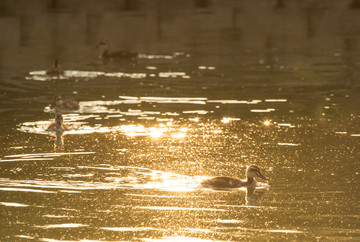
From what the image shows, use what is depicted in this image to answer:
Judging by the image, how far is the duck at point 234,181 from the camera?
53.3 ft

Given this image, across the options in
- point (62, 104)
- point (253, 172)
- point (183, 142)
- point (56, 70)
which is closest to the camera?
point (253, 172)

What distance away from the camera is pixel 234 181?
16422mm

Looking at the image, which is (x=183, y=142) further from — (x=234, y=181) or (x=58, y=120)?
(x=234, y=181)

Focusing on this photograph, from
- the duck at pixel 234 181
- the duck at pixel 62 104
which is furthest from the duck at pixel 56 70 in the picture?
the duck at pixel 234 181

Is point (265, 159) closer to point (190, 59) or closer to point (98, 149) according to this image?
point (98, 149)

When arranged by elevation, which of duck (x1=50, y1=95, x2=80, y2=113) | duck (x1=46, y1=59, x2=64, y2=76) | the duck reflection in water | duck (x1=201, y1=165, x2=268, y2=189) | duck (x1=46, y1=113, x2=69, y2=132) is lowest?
the duck reflection in water

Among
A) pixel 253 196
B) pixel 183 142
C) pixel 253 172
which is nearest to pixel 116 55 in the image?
pixel 183 142

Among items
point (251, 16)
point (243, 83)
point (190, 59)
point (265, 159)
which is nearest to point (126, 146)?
point (265, 159)

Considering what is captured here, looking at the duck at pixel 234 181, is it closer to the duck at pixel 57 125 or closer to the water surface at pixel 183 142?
the water surface at pixel 183 142

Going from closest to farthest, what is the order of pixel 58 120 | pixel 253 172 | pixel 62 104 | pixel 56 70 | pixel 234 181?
pixel 234 181 → pixel 253 172 → pixel 58 120 → pixel 62 104 → pixel 56 70

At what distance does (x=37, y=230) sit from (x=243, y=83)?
610 inches

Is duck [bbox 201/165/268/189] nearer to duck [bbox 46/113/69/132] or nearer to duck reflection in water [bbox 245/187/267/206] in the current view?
duck reflection in water [bbox 245/187/267/206]

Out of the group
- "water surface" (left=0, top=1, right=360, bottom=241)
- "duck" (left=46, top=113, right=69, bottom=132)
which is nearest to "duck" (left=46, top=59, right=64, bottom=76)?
"water surface" (left=0, top=1, right=360, bottom=241)

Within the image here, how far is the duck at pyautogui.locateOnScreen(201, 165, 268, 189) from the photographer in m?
16.2
